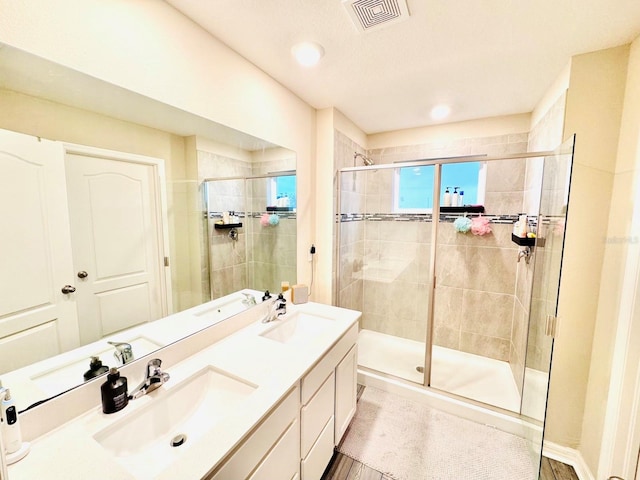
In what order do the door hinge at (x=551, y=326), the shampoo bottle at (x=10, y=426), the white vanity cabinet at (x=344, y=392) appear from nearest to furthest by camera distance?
1. the shampoo bottle at (x=10, y=426)
2. the door hinge at (x=551, y=326)
3. the white vanity cabinet at (x=344, y=392)

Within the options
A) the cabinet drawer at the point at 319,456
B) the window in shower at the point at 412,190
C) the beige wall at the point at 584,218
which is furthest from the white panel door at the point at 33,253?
the window in shower at the point at 412,190

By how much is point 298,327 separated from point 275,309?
23 centimetres

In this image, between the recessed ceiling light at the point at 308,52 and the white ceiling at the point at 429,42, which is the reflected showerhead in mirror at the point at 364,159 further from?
the recessed ceiling light at the point at 308,52

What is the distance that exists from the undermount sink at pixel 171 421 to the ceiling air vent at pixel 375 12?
173 cm

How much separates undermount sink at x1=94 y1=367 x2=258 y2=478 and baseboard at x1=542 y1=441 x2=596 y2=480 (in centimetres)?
198

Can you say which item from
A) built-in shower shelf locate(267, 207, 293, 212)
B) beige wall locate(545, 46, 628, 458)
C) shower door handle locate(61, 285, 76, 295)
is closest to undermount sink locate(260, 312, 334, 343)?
built-in shower shelf locate(267, 207, 293, 212)

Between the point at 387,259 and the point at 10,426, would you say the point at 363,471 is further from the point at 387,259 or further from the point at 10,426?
the point at 387,259

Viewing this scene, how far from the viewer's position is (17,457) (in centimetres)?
72

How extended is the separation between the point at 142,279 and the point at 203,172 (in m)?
0.62

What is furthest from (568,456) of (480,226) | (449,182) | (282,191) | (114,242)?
(114,242)

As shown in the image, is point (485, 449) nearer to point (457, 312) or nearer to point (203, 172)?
point (457, 312)

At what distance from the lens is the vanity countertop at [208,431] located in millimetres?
704

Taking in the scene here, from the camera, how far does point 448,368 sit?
251 centimetres

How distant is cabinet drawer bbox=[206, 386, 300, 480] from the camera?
2.59ft
